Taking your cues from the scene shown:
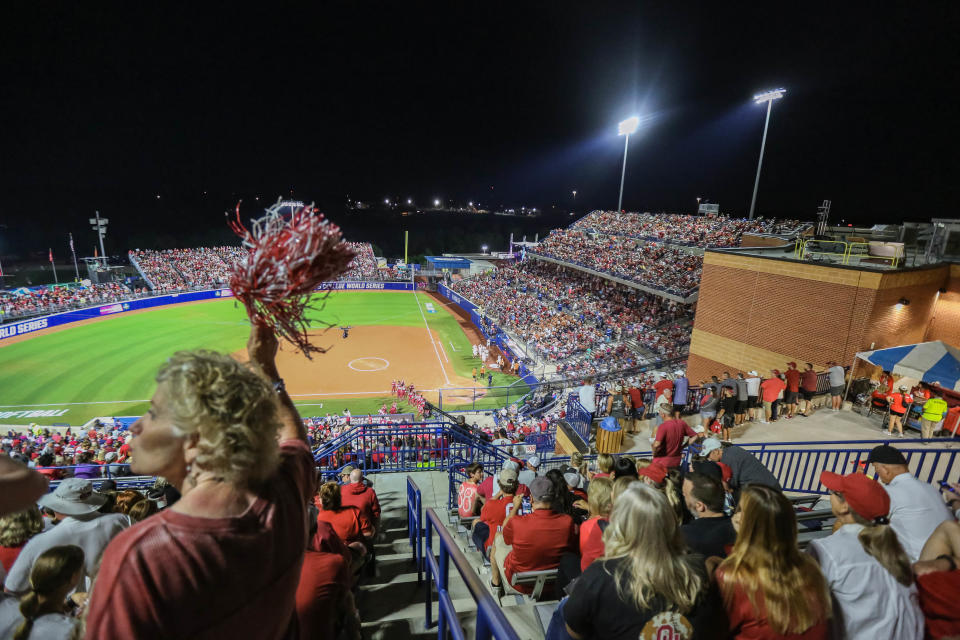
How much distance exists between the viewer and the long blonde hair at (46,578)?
230cm

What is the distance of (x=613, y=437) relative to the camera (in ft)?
A: 32.4

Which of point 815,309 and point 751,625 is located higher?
point 751,625

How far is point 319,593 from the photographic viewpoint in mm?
2352

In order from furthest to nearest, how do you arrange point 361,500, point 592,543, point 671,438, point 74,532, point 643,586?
point 671,438, point 361,500, point 592,543, point 74,532, point 643,586

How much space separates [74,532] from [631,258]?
115ft

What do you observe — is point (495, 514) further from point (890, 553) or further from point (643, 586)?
point (890, 553)

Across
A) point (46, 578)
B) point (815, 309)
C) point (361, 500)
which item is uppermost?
point (46, 578)

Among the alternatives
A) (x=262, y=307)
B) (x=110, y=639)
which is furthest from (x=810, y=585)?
(x=262, y=307)

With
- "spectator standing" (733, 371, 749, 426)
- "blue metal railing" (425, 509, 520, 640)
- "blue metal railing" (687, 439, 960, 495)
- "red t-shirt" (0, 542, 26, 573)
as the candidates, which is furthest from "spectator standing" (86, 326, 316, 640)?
"spectator standing" (733, 371, 749, 426)

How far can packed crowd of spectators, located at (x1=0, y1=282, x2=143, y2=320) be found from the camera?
32906mm

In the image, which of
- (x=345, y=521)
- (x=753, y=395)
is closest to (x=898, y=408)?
(x=753, y=395)

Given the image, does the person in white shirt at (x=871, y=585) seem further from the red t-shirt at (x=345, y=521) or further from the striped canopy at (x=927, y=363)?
the striped canopy at (x=927, y=363)

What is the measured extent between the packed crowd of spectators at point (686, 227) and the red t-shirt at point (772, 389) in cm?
1726

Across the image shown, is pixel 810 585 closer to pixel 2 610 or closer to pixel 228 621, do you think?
pixel 228 621
